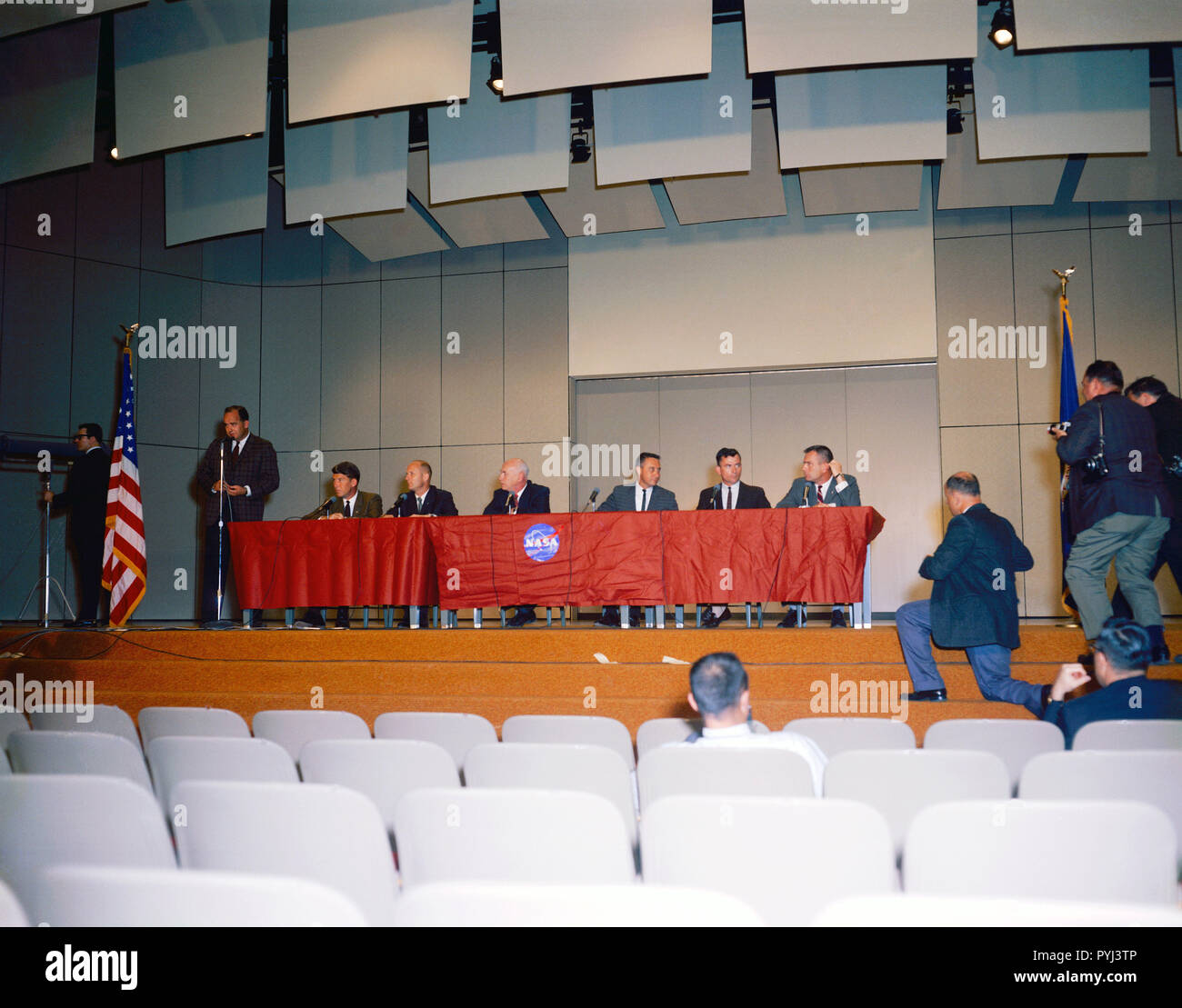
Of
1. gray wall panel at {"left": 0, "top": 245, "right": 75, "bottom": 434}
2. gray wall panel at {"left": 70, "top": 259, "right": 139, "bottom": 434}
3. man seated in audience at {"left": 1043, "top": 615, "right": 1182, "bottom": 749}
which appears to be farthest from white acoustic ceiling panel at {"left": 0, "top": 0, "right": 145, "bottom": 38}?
man seated in audience at {"left": 1043, "top": 615, "right": 1182, "bottom": 749}

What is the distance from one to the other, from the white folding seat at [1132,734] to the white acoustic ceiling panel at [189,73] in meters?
6.57

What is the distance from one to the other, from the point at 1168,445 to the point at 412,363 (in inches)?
287

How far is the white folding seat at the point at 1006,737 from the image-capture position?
2607mm

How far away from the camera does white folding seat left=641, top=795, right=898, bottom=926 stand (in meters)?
1.51

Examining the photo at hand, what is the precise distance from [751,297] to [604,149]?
2622mm

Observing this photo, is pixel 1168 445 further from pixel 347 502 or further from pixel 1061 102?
pixel 347 502

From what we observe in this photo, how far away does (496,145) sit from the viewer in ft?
23.8

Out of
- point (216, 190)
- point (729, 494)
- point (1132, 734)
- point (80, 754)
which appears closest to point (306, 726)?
point (80, 754)

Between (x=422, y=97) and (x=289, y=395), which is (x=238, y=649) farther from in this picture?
(x=289, y=395)

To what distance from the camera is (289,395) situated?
32.6 feet

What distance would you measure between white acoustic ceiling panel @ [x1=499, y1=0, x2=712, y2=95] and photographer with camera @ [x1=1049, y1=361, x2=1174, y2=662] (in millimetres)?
3465

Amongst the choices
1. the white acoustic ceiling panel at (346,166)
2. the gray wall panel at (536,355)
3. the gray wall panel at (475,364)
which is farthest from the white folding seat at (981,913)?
the gray wall panel at (475,364)

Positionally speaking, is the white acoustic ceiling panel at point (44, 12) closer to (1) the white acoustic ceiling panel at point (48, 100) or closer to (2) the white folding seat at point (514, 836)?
(1) the white acoustic ceiling panel at point (48, 100)

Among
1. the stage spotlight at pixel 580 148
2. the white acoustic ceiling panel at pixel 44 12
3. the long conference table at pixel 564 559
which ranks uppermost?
the stage spotlight at pixel 580 148
